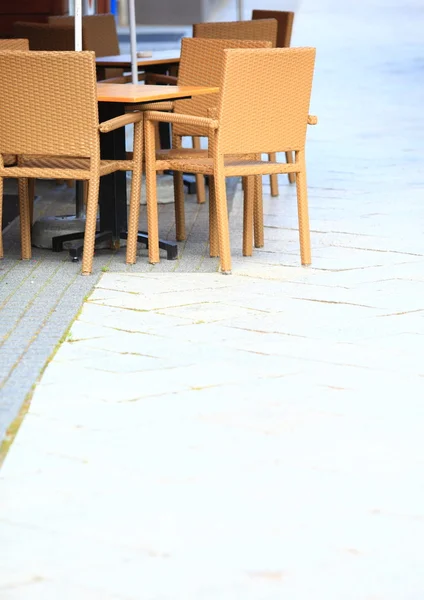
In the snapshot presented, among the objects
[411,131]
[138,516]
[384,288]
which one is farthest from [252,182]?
[411,131]

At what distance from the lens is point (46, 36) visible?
604 centimetres

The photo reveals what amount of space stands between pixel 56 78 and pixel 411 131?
15.9 ft

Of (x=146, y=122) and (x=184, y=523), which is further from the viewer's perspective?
(x=146, y=122)

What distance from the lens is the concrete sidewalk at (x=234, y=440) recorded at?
2.19 m

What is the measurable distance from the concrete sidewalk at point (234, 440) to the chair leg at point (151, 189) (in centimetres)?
20

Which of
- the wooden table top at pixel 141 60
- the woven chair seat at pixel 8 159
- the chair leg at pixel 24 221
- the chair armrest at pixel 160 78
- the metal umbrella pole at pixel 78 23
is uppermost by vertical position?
the metal umbrella pole at pixel 78 23

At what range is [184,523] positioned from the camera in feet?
7.80

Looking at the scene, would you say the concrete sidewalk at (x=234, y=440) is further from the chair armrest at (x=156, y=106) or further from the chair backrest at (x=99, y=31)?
the chair backrest at (x=99, y=31)

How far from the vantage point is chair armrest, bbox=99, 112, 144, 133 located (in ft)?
14.5

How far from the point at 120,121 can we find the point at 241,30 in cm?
202

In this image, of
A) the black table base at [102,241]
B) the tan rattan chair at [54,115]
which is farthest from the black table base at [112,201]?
the tan rattan chair at [54,115]

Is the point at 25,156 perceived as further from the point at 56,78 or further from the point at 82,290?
the point at 82,290

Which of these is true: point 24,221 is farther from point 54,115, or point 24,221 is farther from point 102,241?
point 54,115

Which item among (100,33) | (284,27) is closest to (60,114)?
(100,33)
